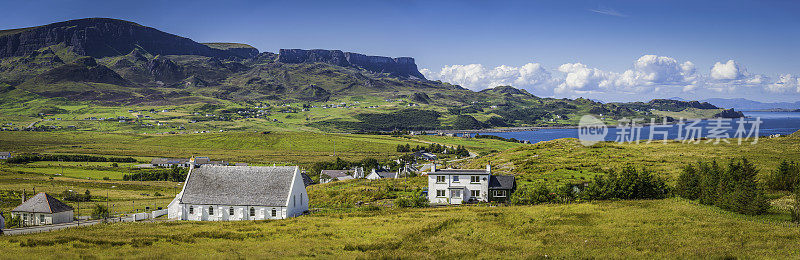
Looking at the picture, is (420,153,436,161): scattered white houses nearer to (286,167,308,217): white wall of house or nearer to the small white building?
the small white building

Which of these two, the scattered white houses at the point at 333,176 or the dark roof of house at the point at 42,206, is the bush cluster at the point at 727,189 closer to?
the dark roof of house at the point at 42,206

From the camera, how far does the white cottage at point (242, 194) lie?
5378 centimetres

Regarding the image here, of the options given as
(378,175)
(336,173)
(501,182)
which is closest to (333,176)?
(336,173)

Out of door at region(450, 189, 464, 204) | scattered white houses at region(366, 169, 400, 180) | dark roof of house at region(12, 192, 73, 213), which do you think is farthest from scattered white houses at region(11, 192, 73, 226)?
scattered white houses at region(366, 169, 400, 180)

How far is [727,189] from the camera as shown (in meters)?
42.5

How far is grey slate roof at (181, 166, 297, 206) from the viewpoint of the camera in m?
54.4

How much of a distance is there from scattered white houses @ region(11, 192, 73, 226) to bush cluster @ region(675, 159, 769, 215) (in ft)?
229

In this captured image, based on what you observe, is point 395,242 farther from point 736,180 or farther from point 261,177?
point 736,180

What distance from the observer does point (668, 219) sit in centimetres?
3881

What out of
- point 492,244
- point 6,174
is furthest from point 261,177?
point 6,174

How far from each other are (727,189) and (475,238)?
944 inches

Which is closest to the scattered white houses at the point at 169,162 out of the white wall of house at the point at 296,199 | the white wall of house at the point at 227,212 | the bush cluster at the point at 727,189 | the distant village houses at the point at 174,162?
the distant village houses at the point at 174,162

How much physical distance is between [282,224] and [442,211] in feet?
54.2

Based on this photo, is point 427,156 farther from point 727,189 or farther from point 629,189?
point 727,189
